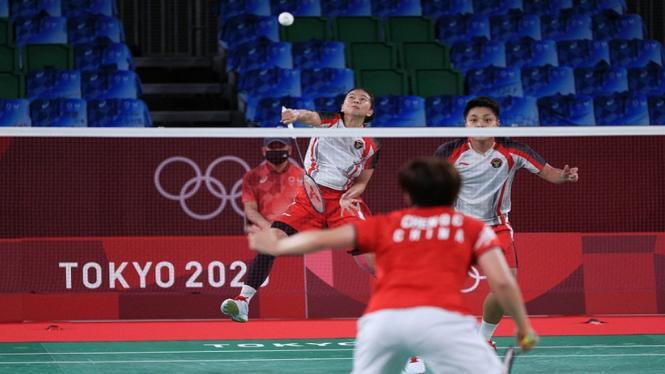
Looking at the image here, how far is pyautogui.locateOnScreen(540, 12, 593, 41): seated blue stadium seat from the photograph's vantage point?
13.1m

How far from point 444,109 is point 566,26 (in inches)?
126

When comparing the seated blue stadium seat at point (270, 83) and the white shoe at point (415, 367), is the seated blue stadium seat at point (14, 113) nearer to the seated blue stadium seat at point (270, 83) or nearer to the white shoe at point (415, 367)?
the seated blue stadium seat at point (270, 83)

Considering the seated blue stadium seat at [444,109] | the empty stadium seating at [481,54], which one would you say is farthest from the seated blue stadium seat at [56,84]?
the seated blue stadium seat at [444,109]

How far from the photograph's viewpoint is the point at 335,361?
22.0ft

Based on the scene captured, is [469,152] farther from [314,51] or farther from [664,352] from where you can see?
[314,51]

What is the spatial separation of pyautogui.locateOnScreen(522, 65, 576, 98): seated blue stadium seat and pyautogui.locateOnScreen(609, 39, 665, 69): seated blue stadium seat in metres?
1.21

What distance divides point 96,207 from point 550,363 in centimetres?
478

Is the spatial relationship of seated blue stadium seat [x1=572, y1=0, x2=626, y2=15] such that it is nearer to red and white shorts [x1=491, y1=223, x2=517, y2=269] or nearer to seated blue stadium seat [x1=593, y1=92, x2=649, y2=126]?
seated blue stadium seat [x1=593, y1=92, x2=649, y2=126]

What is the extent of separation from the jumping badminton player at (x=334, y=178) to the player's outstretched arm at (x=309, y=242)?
3020mm

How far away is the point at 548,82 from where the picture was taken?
1203cm

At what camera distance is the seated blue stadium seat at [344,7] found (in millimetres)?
13047

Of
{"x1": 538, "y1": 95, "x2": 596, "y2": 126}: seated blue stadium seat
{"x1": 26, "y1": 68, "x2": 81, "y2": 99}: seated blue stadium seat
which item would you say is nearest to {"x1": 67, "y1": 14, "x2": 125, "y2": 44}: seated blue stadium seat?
{"x1": 26, "y1": 68, "x2": 81, "y2": 99}: seated blue stadium seat

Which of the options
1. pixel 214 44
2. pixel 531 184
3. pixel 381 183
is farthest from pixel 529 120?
pixel 214 44

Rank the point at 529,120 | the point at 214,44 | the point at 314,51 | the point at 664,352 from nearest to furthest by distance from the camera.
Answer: the point at 664,352 < the point at 529,120 < the point at 314,51 < the point at 214,44
